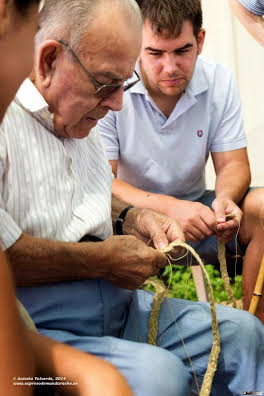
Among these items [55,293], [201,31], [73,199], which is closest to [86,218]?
[73,199]

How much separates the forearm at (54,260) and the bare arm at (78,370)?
494 millimetres

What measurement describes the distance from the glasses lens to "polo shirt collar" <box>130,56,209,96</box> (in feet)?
2.68

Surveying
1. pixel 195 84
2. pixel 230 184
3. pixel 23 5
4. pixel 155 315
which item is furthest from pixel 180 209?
pixel 23 5

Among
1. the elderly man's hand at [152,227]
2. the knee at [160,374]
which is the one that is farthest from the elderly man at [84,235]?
the elderly man's hand at [152,227]

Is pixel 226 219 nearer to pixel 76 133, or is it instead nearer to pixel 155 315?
pixel 155 315

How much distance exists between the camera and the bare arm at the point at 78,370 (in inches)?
38.2

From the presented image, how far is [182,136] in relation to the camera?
8.49ft

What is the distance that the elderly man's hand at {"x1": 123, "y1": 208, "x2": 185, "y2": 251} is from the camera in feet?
6.19

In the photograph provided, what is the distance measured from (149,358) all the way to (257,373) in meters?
0.38

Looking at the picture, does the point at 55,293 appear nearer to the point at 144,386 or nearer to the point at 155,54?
the point at 144,386

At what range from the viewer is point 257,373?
175cm

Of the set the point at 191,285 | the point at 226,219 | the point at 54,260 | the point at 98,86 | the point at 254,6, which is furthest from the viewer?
the point at 191,285

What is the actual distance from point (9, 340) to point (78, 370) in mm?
226

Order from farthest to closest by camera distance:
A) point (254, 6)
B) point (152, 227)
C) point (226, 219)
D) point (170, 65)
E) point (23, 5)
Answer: point (254, 6), point (170, 65), point (226, 219), point (152, 227), point (23, 5)
